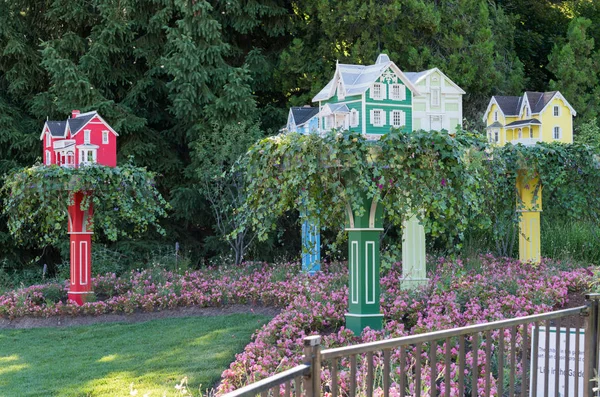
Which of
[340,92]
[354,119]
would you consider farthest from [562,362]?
[340,92]

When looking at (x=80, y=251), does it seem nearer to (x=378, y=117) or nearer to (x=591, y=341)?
(x=378, y=117)

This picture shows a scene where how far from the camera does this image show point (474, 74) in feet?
54.7

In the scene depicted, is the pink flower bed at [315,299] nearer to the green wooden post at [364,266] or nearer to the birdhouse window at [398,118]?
the green wooden post at [364,266]

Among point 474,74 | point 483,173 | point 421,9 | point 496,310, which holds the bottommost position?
point 496,310

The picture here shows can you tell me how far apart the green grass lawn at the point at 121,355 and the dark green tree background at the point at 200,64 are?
18.0ft

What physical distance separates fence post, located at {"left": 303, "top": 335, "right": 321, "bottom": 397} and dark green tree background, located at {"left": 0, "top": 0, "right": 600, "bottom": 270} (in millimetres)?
12409

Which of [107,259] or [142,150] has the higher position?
[142,150]

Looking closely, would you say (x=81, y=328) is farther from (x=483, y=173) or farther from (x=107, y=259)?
(x=483, y=173)

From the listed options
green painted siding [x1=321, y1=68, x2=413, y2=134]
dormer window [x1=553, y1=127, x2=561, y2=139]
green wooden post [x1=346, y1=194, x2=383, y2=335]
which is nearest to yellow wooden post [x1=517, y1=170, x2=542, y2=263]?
dormer window [x1=553, y1=127, x2=561, y2=139]

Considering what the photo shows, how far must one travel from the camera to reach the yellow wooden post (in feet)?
43.4

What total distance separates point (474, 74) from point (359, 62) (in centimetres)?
243

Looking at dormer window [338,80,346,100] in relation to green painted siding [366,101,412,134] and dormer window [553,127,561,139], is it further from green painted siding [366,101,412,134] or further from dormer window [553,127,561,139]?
dormer window [553,127,561,139]

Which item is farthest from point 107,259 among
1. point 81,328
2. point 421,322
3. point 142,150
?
point 421,322

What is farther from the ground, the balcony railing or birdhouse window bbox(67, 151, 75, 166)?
the balcony railing
